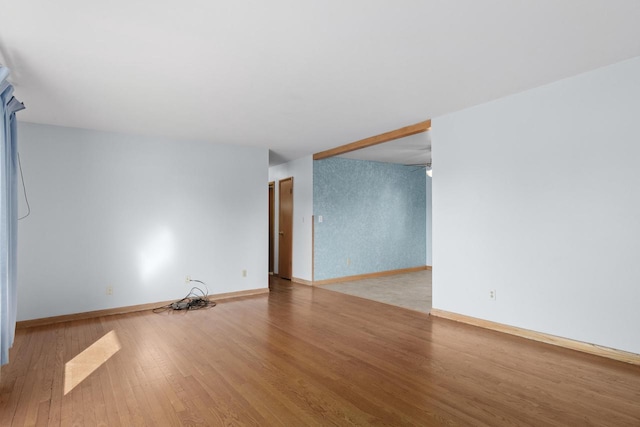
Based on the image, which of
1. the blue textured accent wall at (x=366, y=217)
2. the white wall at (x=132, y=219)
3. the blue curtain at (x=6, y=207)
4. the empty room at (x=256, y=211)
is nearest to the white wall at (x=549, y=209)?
the empty room at (x=256, y=211)

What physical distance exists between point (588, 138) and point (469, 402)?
102 inches

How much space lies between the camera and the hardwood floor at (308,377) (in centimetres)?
225

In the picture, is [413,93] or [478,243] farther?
[478,243]

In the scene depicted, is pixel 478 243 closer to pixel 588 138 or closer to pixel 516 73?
pixel 588 138

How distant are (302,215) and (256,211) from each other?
4.06 feet

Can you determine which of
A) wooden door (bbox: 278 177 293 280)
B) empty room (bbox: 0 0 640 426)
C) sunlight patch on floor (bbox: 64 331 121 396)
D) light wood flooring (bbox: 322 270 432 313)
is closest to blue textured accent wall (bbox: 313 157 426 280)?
light wood flooring (bbox: 322 270 432 313)

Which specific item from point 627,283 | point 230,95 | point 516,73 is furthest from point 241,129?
point 627,283

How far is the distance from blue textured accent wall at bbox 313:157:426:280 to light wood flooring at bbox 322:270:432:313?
0.38 meters

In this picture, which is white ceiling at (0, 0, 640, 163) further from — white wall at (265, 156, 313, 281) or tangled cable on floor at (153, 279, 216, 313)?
white wall at (265, 156, 313, 281)

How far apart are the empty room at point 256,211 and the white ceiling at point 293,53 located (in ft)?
0.07

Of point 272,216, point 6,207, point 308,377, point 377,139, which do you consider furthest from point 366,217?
point 6,207

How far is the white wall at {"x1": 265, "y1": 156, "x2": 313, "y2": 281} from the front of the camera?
705 centimetres

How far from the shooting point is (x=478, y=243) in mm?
4094

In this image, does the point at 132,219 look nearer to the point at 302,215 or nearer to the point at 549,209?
the point at 302,215
